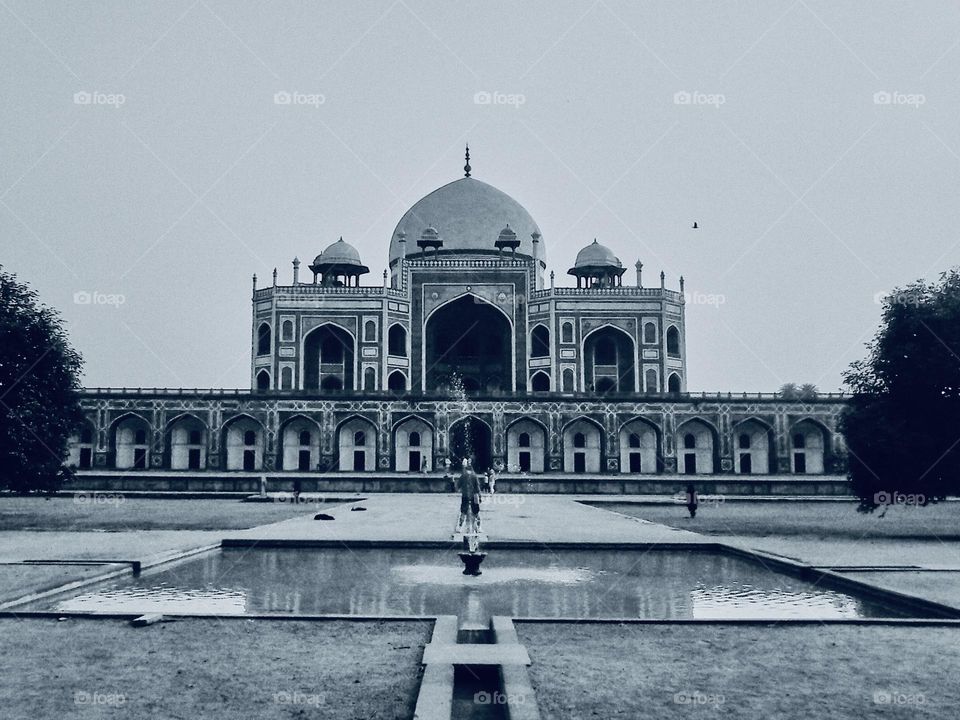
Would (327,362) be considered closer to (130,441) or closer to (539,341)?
(130,441)

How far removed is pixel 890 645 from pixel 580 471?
116 feet

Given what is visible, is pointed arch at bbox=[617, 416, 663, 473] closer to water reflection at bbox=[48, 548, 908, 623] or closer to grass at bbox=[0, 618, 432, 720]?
water reflection at bbox=[48, 548, 908, 623]

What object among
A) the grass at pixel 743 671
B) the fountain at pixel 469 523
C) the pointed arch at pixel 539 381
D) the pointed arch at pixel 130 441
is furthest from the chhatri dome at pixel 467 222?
the grass at pixel 743 671

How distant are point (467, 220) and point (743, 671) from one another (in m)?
48.0

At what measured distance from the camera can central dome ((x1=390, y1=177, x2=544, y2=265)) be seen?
170ft

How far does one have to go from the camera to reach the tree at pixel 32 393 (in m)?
19.0

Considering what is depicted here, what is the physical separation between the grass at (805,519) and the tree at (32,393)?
13422mm

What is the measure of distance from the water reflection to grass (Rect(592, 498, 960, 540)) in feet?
16.9

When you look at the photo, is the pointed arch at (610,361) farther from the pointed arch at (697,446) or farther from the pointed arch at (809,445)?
the pointed arch at (809,445)

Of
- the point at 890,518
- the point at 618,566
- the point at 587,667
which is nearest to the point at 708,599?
the point at 618,566

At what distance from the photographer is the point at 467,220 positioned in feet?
172

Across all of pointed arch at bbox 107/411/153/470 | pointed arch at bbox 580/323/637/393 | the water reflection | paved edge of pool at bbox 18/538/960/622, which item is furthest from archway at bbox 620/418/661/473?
the water reflection

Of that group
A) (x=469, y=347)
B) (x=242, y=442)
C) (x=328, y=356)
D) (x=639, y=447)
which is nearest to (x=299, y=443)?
(x=242, y=442)

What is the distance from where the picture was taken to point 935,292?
58.1 feet
